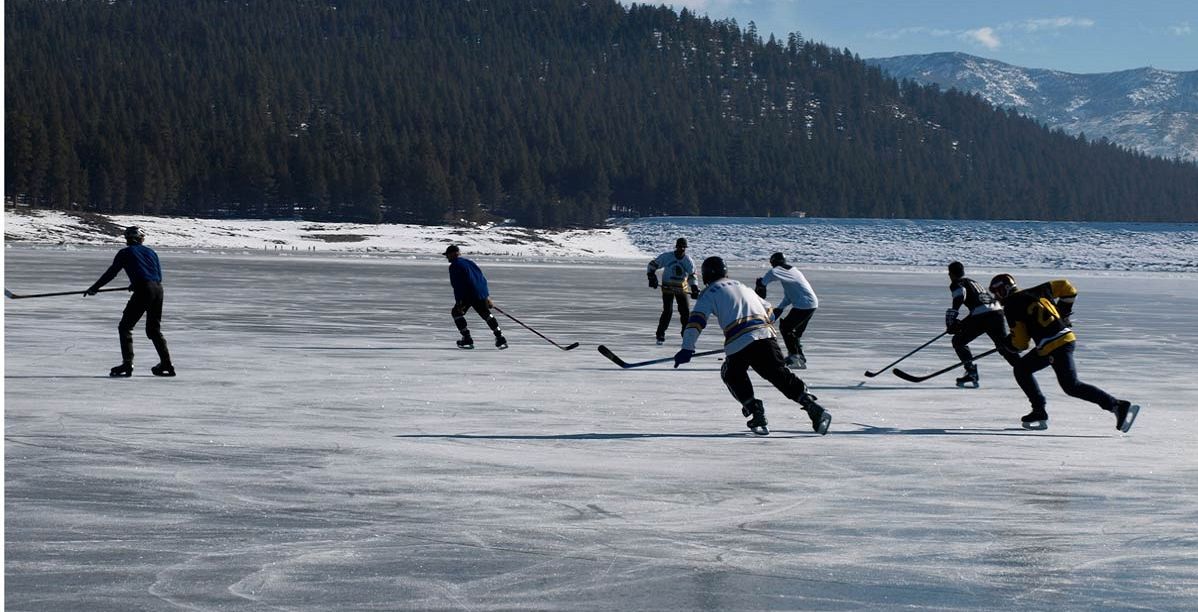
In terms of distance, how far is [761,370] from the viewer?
A: 31.8 ft

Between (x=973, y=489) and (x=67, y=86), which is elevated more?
(x=67, y=86)

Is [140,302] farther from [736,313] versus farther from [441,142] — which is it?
[441,142]

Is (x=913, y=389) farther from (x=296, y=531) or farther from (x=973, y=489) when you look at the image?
(x=296, y=531)

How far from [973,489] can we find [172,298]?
64.0 ft

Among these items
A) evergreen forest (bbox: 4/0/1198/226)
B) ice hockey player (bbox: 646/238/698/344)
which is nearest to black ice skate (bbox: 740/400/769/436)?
ice hockey player (bbox: 646/238/698/344)

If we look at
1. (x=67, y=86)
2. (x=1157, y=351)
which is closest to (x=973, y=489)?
(x=1157, y=351)

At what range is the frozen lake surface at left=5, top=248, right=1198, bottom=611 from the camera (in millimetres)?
5422

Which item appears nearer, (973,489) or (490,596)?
(490,596)

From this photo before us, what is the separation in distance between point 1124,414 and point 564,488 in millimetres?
4365

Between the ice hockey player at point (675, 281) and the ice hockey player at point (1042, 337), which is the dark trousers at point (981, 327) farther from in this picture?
the ice hockey player at point (675, 281)

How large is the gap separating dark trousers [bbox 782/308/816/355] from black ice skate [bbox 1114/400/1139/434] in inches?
208

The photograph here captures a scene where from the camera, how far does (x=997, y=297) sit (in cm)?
1038

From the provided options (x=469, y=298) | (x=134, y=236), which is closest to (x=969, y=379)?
(x=469, y=298)

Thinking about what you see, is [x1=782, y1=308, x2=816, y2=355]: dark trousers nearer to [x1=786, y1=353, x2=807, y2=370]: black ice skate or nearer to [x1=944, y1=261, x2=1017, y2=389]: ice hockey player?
[x1=786, y1=353, x2=807, y2=370]: black ice skate
